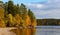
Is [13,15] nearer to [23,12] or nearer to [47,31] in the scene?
[23,12]

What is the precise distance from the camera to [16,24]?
32250 millimetres

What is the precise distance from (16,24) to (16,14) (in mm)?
4099

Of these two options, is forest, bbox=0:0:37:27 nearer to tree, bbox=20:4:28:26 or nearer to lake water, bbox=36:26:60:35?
tree, bbox=20:4:28:26

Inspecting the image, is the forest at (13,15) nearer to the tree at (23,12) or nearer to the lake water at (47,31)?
the tree at (23,12)

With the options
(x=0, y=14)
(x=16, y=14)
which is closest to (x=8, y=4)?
(x=16, y=14)

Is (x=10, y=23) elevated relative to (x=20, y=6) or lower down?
lower down

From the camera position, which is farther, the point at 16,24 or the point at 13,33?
the point at 16,24

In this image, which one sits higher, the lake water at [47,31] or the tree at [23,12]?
the tree at [23,12]

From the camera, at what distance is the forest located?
3054 centimetres

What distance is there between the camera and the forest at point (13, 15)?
30.5 m

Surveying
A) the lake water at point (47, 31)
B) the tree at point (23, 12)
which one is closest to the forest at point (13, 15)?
the tree at point (23, 12)

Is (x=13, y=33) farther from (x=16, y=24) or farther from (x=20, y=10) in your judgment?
(x=20, y=10)

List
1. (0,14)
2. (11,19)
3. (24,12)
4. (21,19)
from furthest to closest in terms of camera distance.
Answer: (24,12) < (21,19) < (11,19) < (0,14)

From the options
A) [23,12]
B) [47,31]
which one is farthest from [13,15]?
[47,31]
